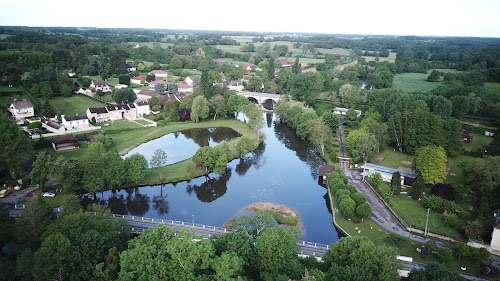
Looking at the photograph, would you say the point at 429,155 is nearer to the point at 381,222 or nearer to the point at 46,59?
the point at 381,222

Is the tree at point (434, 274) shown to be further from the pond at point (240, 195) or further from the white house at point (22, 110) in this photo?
the white house at point (22, 110)

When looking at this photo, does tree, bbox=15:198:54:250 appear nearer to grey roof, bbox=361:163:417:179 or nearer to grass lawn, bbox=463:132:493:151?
grey roof, bbox=361:163:417:179

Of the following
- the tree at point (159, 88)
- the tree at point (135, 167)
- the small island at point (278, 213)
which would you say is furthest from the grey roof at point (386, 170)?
the tree at point (159, 88)

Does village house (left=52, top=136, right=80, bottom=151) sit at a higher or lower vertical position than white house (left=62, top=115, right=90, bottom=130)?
lower

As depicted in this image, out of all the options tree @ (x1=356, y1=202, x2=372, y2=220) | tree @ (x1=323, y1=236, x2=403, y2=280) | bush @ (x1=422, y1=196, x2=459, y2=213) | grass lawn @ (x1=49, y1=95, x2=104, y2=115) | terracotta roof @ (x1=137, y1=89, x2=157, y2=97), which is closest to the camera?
tree @ (x1=323, y1=236, x2=403, y2=280)

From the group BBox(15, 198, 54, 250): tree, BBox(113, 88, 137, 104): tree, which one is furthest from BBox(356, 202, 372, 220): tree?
BBox(113, 88, 137, 104): tree

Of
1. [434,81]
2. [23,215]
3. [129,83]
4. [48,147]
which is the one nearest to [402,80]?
[434,81]

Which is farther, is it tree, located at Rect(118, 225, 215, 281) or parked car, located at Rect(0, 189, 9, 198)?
parked car, located at Rect(0, 189, 9, 198)
